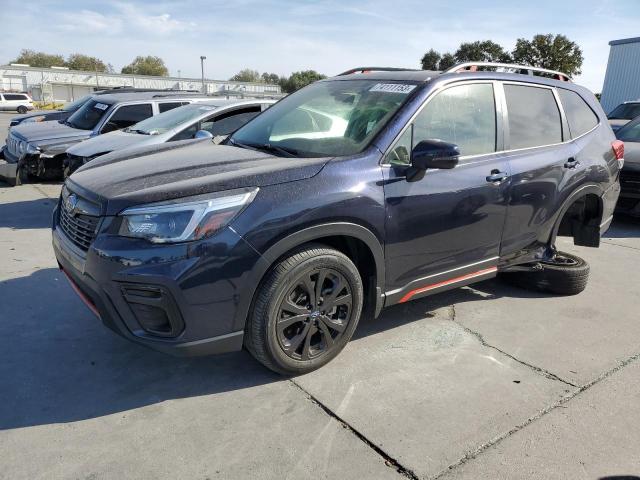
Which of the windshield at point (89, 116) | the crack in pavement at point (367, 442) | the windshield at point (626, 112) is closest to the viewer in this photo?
the crack in pavement at point (367, 442)

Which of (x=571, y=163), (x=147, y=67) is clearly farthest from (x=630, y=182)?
(x=147, y=67)

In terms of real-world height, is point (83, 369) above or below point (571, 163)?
below

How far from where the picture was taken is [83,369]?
10.1ft

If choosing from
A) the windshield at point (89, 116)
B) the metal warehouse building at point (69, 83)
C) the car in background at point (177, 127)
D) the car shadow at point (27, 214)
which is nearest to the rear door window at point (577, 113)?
the car in background at point (177, 127)

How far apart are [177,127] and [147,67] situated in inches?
4140

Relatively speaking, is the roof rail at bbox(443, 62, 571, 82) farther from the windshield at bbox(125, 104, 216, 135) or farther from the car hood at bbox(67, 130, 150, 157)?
the car hood at bbox(67, 130, 150, 157)

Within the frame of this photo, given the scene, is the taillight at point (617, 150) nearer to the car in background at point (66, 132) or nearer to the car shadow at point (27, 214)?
the car in background at point (66, 132)

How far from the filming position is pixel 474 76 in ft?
→ 12.1

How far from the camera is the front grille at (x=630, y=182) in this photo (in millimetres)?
7047

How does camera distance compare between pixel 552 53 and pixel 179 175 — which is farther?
pixel 552 53

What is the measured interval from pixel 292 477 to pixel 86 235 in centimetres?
169

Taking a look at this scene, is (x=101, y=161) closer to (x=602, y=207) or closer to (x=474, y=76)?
(x=474, y=76)

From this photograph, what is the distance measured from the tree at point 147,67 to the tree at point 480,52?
6294 cm

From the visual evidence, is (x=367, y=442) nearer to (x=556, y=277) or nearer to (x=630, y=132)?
(x=556, y=277)
